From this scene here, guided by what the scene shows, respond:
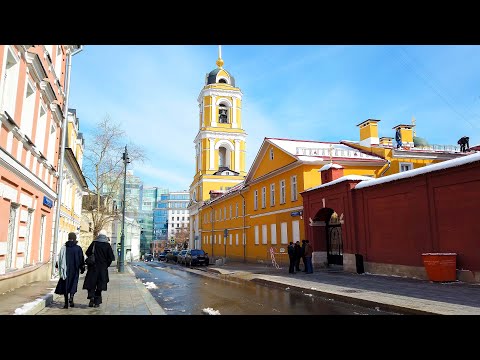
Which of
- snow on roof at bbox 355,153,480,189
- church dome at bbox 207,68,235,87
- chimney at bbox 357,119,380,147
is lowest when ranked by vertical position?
snow on roof at bbox 355,153,480,189

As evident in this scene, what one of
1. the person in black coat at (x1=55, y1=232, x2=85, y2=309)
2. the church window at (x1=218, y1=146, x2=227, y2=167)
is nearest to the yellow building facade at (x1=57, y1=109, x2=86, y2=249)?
the person in black coat at (x1=55, y1=232, x2=85, y2=309)

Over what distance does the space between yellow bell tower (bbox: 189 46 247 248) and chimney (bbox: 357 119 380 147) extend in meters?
32.0

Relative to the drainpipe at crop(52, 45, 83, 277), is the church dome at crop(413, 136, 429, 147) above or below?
above

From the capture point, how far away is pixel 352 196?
19328 mm

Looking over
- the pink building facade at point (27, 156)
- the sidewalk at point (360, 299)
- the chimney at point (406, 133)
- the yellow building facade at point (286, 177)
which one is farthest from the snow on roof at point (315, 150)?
the pink building facade at point (27, 156)

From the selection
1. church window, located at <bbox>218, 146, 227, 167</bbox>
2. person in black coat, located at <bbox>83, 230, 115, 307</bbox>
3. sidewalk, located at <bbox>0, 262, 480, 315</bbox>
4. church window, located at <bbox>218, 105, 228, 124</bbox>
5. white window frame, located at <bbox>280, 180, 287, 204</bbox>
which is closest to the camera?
sidewalk, located at <bbox>0, 262, 480, 315</bbox>

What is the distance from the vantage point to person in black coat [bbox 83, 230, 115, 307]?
909 centimetres

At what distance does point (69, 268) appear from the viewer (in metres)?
9.13

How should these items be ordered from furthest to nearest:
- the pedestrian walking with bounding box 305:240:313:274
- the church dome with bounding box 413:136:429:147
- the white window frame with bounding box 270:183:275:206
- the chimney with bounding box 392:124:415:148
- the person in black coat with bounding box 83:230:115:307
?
the church dome with bounding box 413:136:429:147, the chimney with bounding box 392:124:415:148, the white window frame with bounding box 270:183:275:206, the pedestrian walking with bounding box 305:240:313:274, the person in black coat with bounding box 83:230:115:307

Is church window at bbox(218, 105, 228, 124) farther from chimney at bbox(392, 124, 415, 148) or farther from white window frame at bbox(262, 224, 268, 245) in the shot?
white window frame at bbox(262, 224, 268, 245)
